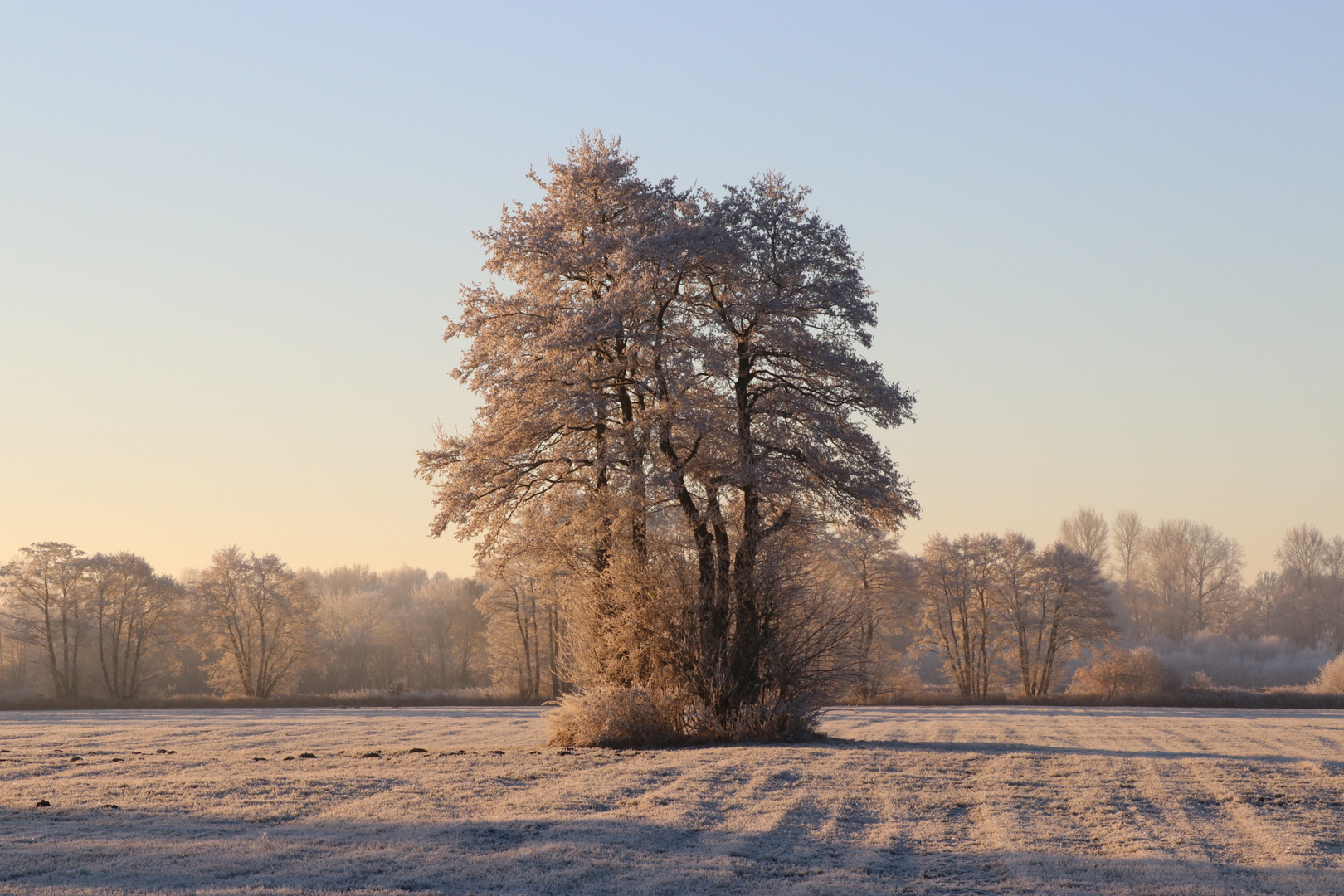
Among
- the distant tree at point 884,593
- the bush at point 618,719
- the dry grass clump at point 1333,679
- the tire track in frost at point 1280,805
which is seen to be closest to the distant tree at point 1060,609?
the distant tree at point 884,593

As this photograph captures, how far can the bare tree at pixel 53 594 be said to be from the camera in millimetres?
62188

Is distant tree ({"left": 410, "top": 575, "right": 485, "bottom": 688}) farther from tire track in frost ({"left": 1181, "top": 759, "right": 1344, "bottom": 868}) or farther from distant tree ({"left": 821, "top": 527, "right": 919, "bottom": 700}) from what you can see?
tire track in frost ({"left": 1181, "top": 759, "right": 1344, "bottom": 868})

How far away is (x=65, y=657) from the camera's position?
61.5 meters

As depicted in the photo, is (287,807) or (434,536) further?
(434,536)

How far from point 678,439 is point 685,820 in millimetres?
12358

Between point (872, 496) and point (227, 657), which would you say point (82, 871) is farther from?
point (227, 657)

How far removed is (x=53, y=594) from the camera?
210 feet

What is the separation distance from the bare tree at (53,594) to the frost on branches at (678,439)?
1920 inches

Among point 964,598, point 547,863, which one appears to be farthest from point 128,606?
point 547,863

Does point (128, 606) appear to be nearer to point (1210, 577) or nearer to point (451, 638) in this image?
point (451, 638)

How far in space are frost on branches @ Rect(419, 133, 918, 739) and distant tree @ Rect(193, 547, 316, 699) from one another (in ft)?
154

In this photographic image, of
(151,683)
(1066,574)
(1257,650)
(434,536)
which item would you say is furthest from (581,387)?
(1257,650)

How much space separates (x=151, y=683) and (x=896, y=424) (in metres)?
66.2

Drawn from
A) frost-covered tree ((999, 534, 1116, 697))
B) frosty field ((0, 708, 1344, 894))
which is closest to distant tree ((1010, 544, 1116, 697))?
frost-covered tree ((999, 534, 1116, 697))
